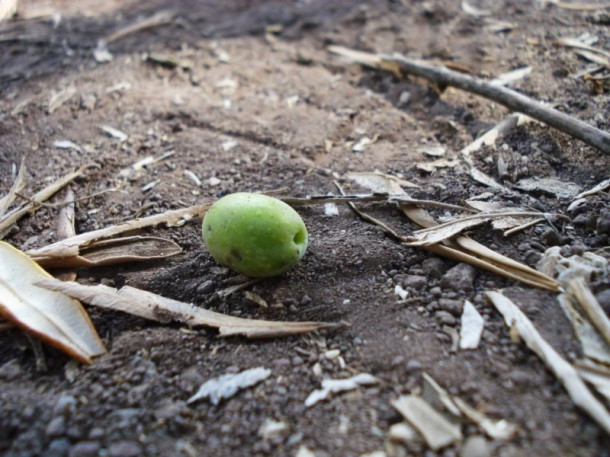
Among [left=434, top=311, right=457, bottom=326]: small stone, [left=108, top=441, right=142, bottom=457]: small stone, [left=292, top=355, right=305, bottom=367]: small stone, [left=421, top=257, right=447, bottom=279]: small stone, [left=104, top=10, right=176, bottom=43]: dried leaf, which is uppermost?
[left=104, top=10, right=176, bottom=43]: dried leaf

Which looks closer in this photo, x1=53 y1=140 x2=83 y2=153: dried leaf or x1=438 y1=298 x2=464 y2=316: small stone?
x1=438 y1=298 x2=464 y2=316: small stone

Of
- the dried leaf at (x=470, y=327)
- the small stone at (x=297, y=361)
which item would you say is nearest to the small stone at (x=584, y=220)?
the dried leaf at (x=470, y=327)

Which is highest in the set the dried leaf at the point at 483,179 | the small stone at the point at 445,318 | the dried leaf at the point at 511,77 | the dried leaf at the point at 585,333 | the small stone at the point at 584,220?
the dried leaf at the point at 511,77

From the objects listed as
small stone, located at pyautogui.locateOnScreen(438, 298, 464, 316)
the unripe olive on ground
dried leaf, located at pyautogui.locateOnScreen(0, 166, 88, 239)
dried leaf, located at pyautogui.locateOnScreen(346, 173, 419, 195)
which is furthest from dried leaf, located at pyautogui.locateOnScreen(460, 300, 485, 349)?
dried leaf, located at pyautogui.locateOnScreen(0, 166, 88, 239)

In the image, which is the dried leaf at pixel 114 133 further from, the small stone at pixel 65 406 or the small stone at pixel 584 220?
the small stone at pixel 584 220

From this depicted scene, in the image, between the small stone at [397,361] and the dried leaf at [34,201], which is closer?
the small stone at [397,361]

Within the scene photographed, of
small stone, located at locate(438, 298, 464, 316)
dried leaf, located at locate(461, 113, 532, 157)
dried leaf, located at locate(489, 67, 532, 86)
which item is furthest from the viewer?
dried leaf, located at locate(489, 67, 532, 86)

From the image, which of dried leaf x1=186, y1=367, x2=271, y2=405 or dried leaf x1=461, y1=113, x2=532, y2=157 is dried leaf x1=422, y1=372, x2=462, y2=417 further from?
dried leaf x1=461, y1=113, x2=532, y2=157
